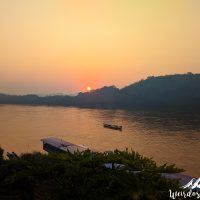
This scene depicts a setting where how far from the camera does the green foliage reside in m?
11.6

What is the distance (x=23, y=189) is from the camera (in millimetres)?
15789

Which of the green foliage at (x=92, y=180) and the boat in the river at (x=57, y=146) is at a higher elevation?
the green foliage at (x=92, y=180)

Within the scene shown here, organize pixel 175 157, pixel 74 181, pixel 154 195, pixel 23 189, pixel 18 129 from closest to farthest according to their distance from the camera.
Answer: pixel 154 195, pixel 74 181, pixel 23 189, pixel 175 157, pixel 18 129

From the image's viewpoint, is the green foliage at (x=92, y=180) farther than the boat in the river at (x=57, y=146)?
No

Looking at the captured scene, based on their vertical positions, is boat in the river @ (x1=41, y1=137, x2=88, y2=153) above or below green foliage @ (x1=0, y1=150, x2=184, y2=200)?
below

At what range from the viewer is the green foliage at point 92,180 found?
11.6 metres

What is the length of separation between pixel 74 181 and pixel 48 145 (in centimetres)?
7884

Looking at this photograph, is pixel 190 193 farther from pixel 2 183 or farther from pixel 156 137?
pixel 156 137

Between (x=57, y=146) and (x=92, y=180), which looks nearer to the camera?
(x=92, y=180)

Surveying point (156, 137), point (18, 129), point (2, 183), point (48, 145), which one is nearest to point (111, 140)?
point (156, 137)

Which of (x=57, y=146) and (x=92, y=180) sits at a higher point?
(x=92, y=180)

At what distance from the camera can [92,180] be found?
12.7 metres

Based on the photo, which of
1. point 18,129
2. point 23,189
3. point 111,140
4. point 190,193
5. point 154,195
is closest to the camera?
point 154,195

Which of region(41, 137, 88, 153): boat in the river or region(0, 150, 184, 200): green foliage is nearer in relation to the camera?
region(0, 150, 184, 200): green foliage
